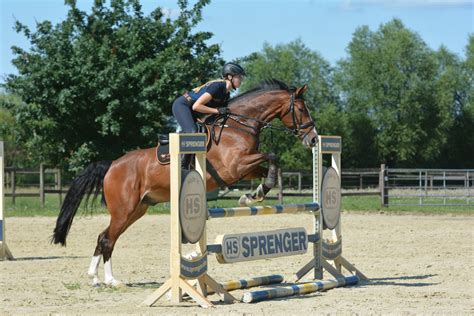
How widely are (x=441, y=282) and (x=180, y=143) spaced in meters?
3.71

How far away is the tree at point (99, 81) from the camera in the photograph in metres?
24.4

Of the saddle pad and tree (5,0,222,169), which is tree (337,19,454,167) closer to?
tree (5,0,222,169)

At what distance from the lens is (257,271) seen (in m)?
10.7

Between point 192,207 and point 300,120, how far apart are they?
2044 mm

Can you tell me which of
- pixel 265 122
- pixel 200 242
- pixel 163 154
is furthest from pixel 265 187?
pixel 163 154

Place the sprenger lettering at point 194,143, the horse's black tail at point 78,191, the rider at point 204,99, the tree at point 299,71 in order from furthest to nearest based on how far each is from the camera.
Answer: the tree at point 299,71 → the horse's black tail at point 78,191 → the rider at point 204,99 → the sprenger lettering at point 194,143

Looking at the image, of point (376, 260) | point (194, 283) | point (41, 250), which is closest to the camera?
point (194, 283)

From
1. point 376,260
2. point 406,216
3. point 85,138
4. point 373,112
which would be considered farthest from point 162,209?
point 373,112

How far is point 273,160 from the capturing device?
905cm

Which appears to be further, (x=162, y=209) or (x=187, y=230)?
(x=162, y=209)

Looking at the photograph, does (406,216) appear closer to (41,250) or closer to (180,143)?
(41,250)

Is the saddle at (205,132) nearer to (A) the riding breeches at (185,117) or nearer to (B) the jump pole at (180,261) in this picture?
(A) the riding breeches at (185,117)

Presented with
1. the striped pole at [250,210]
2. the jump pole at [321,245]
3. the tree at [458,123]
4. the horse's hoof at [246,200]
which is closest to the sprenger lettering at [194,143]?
the striped pole at [250,210]

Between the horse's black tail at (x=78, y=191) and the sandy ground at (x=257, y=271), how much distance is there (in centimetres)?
59
